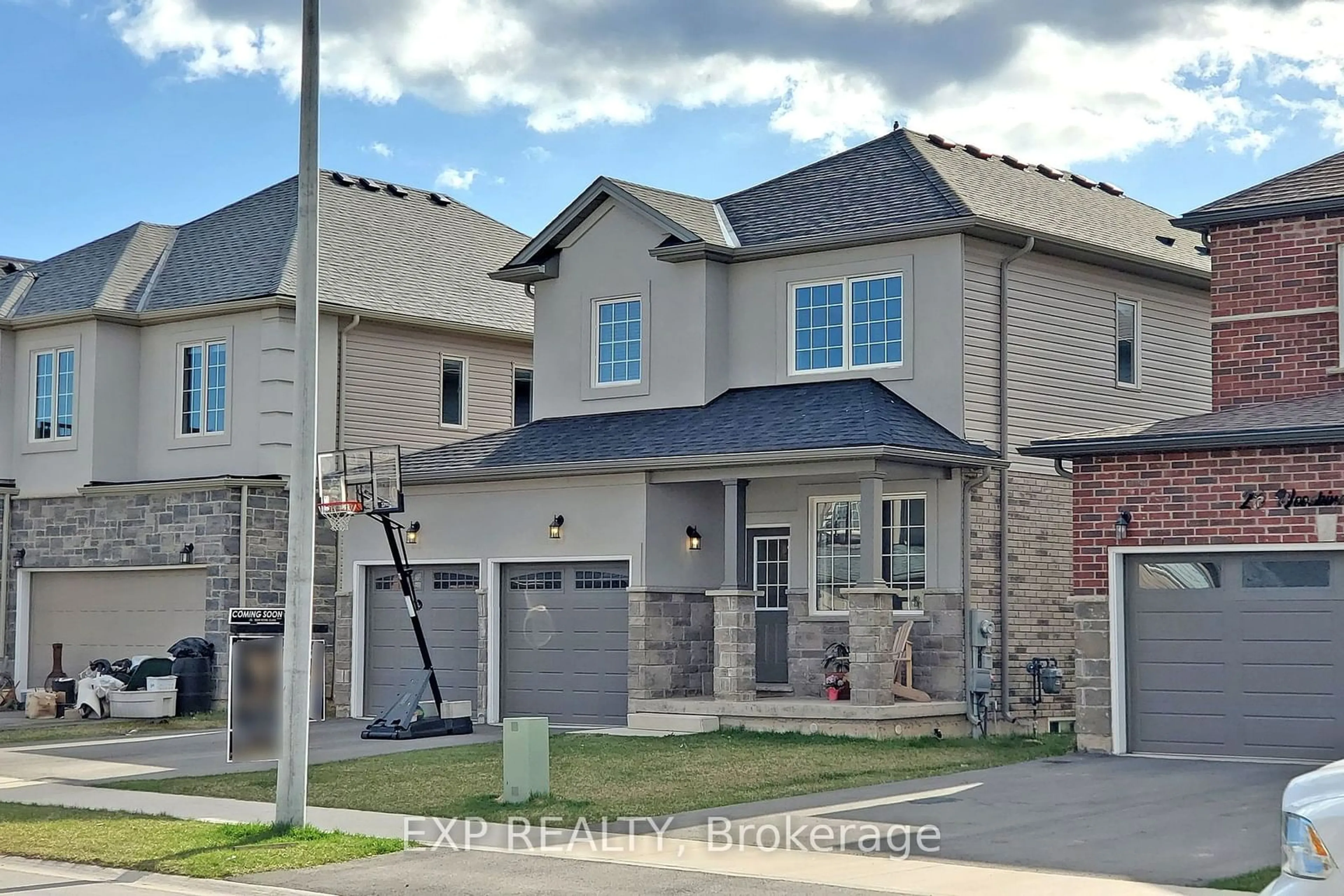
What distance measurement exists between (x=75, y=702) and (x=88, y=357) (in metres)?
6.12

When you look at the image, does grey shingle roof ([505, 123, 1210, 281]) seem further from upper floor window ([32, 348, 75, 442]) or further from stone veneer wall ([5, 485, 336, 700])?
upper floor window ([32, 348, 75, 442])

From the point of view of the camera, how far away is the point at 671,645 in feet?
75.6

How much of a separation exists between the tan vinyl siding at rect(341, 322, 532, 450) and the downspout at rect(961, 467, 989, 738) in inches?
460

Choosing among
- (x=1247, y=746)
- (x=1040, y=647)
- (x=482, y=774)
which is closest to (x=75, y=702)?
(x=482, y=774)

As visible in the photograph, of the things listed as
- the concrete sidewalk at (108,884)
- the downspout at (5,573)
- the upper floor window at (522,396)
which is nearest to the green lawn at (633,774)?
the concrete sidewalk at (108,884)

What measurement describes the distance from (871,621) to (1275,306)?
650 cm

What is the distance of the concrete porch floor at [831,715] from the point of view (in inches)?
815

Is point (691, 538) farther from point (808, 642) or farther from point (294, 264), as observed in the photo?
point (294, 264)

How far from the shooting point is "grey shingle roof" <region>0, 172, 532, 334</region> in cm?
2923

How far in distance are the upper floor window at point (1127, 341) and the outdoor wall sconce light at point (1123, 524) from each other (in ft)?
20.7

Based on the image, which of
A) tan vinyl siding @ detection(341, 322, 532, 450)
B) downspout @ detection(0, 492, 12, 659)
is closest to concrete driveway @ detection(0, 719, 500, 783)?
tan vinyl siding @ detection(341, 322, 532, 450)

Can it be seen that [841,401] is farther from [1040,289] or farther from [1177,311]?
[1177,311]

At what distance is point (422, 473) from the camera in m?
25.3

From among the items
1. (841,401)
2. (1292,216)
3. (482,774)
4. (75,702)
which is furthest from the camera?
(75,702)
